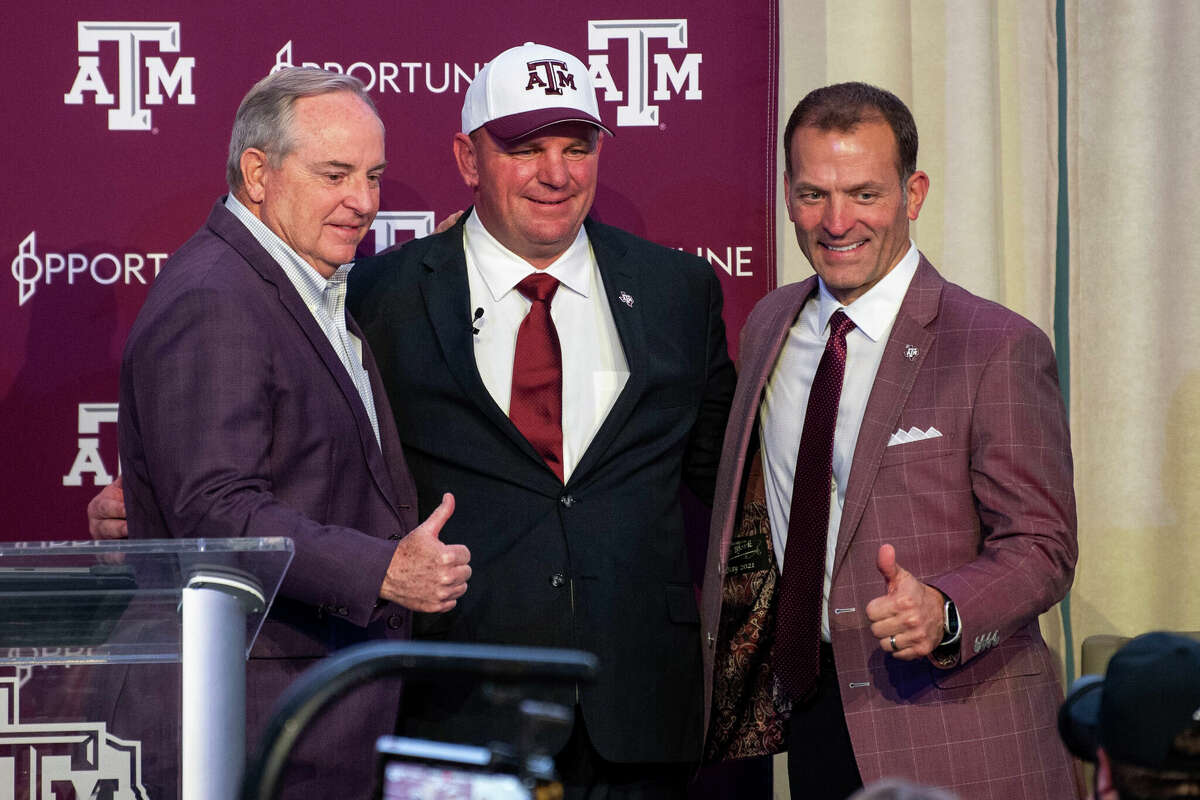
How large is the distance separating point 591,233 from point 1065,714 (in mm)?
1919

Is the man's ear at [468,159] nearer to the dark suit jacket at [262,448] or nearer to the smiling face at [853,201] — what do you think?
the dark suit jacket at [262,448]

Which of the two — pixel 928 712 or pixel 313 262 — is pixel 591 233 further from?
pixel 928 712

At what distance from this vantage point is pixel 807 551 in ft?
8.70

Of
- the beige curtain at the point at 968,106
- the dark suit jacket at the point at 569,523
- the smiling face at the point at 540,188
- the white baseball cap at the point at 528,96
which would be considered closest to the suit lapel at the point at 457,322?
the dark suit jacket at the point at 569,523

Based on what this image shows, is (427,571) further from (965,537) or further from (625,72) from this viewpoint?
(625,72)

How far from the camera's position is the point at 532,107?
3018 millimetres

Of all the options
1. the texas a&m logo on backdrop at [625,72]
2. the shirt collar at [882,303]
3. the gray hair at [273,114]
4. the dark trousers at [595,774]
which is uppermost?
the texas a&m logo on backdrop at [625,72]

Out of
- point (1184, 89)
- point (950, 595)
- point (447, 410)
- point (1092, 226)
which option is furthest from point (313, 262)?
point (1184, 89)

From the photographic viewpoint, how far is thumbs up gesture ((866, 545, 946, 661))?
89.7 inches

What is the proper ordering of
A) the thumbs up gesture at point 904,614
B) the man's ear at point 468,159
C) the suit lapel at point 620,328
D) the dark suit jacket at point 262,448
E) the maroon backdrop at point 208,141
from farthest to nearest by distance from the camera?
1. the maroon backdrop at point 208,141
2. the man's ear at point 468,159
3. the suit lapel at point 620,328
4. the dark suit jacket at point 262,448
5. the thumbs up gesture at point 904,614

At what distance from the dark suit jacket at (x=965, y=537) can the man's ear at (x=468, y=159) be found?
1.03 metres

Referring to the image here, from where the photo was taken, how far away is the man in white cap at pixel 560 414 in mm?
2824

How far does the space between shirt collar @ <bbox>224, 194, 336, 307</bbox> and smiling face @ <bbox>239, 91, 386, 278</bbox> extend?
35 mm

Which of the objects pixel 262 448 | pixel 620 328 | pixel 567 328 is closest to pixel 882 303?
pixel 620 328
